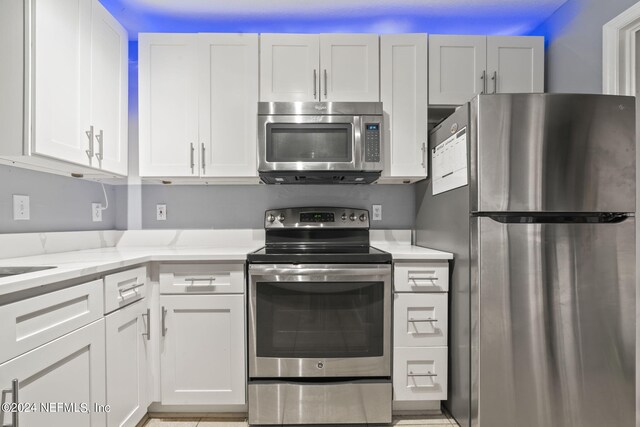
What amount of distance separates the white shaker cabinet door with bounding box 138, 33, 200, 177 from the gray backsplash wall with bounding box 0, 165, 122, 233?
0.41m

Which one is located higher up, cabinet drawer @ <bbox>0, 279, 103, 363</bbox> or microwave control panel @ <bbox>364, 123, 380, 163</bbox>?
microwave control panel @ <bbox>364, 123, 380, 163</bbox>

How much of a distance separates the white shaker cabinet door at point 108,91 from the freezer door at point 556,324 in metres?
1.99

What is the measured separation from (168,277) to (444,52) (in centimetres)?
215

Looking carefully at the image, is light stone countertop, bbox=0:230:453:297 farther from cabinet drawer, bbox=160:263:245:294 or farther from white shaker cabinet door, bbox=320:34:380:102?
white shaker cabinet door, bbox=320:34:380:102

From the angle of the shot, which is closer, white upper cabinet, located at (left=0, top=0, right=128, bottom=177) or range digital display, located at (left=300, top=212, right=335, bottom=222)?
white upper cabinet, located at (left=0, top=0, right=128, bottom=177)

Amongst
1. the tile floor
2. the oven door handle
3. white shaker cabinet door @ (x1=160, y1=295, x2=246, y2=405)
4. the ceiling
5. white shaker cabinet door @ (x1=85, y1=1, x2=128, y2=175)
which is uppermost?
A: the ceiling

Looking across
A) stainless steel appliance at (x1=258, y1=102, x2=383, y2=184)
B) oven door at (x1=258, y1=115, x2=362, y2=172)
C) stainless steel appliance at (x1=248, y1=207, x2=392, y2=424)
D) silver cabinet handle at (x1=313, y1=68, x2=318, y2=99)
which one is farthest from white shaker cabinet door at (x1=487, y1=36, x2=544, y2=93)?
stainless steel appliance at (x1=248, y1=207, x2=392, y2=424)

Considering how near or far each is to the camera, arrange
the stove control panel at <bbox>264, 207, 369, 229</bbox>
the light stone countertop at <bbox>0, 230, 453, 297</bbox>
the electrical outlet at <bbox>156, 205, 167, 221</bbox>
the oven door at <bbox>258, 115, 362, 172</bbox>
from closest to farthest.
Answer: the light stone countertop at <bbox>0, 230, 453, 297</bbox>, the oven door at <bbox>258, 115, 362, 172</bbox>, the stove control panel at <bbox>264, 207, 369, 229</bbox>, the electrical outlet at <bbox>156, 205, 167, 221</bbox>

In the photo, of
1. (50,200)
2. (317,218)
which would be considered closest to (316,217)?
(317,218)

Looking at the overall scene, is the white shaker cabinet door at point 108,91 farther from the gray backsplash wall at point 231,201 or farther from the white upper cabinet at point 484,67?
the white upper cabinet at point 484,67

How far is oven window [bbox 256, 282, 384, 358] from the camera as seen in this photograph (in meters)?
1.67

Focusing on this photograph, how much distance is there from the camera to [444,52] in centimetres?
207

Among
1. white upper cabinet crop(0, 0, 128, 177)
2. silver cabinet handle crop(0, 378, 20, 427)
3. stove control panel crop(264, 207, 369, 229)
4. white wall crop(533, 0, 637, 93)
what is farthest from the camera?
stove control panel crop(264, 207, 369, 229)

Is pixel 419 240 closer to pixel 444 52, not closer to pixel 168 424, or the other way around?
pixel 444 52
